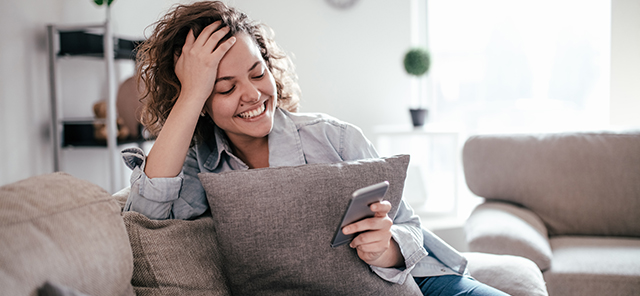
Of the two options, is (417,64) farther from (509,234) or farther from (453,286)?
(453,286)

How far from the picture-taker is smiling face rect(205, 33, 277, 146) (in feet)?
3.44

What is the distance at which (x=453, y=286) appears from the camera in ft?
3.48

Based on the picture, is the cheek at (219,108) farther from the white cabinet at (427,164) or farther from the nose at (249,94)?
the white cabinet at (427,164)

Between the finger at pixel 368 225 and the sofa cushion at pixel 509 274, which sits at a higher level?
the finger at pixel 368 225

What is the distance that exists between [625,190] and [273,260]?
1.58m

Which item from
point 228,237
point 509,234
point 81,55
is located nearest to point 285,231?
point 228,237

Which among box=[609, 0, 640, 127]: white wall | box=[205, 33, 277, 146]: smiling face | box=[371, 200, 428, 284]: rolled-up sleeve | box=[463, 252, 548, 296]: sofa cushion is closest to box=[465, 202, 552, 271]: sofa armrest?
box=[463, 252, 548, 296]: sofa cushion

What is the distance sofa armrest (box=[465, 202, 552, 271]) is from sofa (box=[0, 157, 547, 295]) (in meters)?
0.67

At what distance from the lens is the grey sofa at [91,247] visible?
1.87ft

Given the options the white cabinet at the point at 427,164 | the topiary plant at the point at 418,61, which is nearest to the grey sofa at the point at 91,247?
the white cabinet at the point at 427,164

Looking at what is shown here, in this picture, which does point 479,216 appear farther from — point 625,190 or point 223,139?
point 223,139

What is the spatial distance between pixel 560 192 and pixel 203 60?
1.52m

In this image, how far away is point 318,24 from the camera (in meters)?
A: 3.72

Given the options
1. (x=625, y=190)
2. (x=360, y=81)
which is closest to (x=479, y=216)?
(x=625, y=190)
